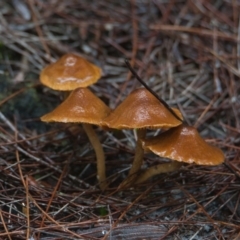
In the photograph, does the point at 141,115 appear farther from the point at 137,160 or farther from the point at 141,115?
the point at 137,160

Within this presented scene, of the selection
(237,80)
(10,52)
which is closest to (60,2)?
(10,52)

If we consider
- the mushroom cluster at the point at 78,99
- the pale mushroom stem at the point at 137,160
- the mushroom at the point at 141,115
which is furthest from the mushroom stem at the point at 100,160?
the mushroom at the point at 141,115

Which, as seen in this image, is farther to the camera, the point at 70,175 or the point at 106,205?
the point at 70,175

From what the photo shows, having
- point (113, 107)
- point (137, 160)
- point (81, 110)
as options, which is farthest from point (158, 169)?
point (113, 107)

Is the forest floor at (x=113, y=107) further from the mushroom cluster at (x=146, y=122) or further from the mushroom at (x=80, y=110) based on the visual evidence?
the mushroom at (x=80, y=110)

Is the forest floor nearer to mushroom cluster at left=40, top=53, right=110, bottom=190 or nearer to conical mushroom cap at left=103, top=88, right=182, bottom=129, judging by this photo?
mushroom cluster at left=40, top=53, right=110, bottom=190

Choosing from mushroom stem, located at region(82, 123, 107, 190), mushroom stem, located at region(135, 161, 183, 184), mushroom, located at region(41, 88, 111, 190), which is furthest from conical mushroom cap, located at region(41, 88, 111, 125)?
mushroom stem, located at region(135, 161, 183, 184)

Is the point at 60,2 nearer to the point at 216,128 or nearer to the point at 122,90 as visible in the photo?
the point at 122,90
